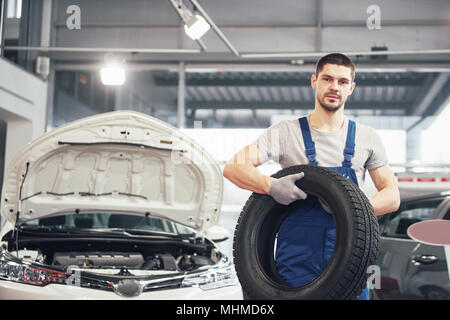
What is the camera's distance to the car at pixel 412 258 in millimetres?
2754

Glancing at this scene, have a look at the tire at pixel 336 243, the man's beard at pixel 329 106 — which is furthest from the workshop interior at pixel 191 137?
the man's beard at pixel 329 106

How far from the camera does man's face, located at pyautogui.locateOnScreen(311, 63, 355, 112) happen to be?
145 centimetres

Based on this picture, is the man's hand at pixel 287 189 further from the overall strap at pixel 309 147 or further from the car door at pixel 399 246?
the car door at pixel 399 246

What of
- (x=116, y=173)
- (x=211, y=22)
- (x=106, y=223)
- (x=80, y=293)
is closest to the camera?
(x=80, y=293)

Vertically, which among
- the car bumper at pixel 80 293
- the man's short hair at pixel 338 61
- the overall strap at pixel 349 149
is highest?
the man's short hair at pixel 338 61

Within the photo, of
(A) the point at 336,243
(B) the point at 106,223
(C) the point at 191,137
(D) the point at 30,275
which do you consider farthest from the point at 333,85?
(B) the point at 106,223

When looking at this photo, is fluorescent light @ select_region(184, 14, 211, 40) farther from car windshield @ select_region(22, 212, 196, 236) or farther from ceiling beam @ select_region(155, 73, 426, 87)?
ceiling beam @ select_region(155, 73, 426, 87)

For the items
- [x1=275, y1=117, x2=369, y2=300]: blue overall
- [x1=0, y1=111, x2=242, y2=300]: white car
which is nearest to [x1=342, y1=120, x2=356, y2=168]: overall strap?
[x1=275, y1=117, x2=369, y2=300]: blue overall

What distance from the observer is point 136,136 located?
2.66 m

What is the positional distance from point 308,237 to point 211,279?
127 cm

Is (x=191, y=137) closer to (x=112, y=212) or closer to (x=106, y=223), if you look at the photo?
(x=112, y=212)

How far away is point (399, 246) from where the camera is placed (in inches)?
116

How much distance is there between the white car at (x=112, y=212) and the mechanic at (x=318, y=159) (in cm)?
113
